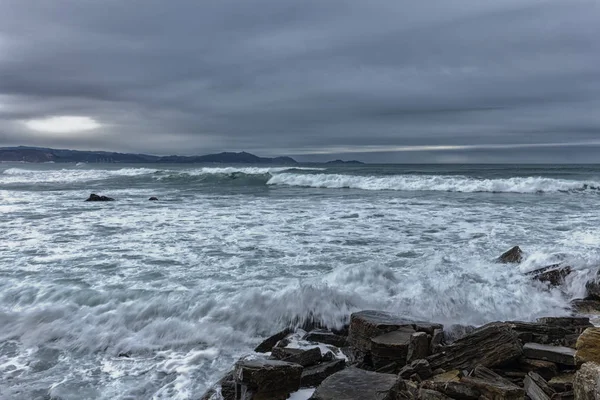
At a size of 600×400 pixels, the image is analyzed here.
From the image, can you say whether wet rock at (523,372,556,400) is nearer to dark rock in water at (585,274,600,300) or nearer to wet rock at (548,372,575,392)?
wet rock at (548,372,575,392)

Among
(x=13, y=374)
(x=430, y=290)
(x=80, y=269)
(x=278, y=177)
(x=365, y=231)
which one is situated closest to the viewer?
(x=13, y=374)

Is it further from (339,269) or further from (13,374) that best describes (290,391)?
(339,269)

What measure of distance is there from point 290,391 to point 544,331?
299 centimetres

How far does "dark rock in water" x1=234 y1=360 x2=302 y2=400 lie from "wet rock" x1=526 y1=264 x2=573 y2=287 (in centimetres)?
527

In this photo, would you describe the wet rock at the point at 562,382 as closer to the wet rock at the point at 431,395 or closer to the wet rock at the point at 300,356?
the wet rock at the point at 431,395

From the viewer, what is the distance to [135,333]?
231 inches

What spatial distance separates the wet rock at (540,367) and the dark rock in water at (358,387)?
1.43 meters

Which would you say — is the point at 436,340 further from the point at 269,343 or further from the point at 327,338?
the point at 269,343

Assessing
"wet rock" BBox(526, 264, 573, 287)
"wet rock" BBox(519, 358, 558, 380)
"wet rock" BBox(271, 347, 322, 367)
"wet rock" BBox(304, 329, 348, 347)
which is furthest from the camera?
"wet rock" BBox(526, 264, 573, 287)

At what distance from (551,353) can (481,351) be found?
632mm

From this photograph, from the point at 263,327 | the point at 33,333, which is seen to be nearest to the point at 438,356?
the point at 263,327

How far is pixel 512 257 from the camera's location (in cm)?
873

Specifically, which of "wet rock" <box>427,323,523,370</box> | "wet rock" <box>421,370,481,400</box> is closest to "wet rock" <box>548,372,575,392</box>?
"wet rock" <box>427,323,523,370</box>

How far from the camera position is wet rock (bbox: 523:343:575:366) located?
13.6ft
